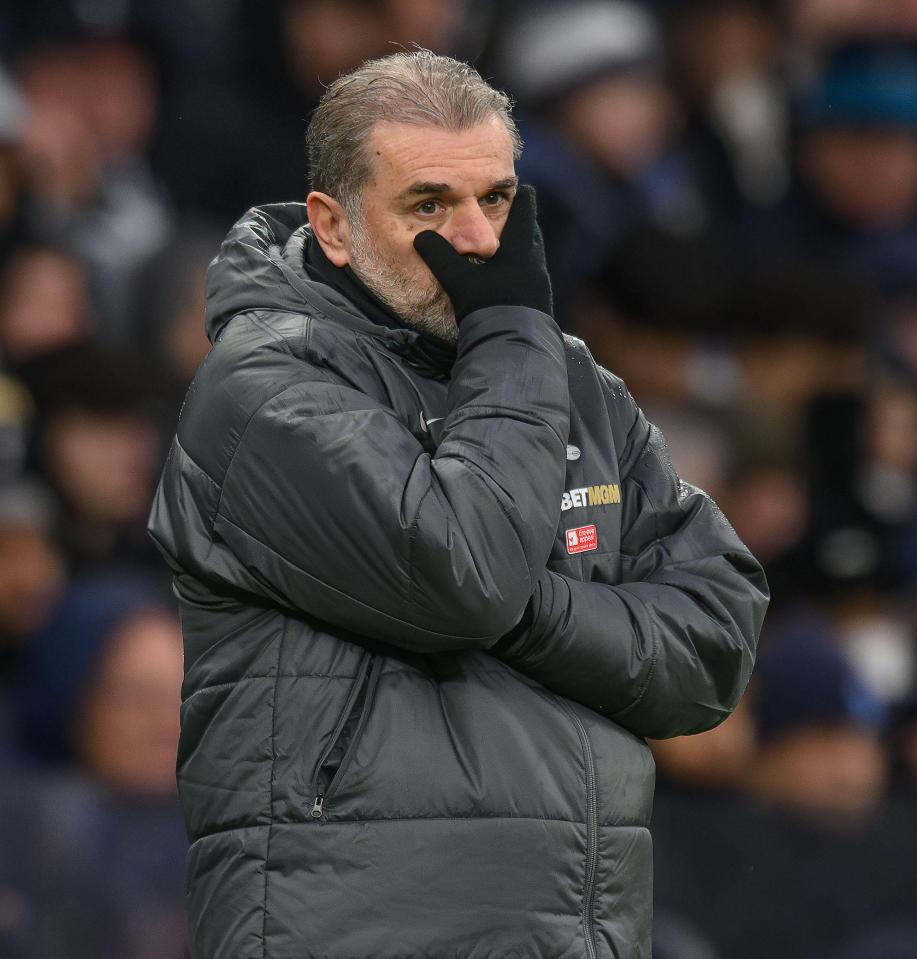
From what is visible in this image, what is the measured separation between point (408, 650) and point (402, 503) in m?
0.24

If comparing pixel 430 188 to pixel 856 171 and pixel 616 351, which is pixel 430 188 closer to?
pixel 616 351

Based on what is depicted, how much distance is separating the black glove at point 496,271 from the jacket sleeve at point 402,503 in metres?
0.06

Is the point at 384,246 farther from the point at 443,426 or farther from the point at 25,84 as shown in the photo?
the point at 25,84

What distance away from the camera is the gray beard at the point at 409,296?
2.83 metres

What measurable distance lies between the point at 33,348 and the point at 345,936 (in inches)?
135

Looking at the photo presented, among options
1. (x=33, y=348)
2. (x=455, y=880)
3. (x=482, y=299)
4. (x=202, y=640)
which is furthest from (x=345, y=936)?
(x=33, y=348)

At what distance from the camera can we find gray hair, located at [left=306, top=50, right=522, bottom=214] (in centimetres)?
283

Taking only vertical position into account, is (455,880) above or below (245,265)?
below

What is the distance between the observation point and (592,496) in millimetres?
2840

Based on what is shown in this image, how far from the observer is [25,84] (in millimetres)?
6410

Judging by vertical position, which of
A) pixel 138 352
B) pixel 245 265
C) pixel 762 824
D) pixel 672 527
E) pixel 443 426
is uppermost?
pixel 245 265

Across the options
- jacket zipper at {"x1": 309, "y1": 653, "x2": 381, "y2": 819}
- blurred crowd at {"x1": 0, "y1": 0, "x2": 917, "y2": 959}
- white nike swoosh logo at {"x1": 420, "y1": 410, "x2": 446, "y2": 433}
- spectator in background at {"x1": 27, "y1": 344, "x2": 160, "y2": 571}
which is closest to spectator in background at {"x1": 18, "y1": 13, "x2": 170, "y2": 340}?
blurred crowd at {"x1": 0, "y1": 0, "x2": 917, "y2": 959}

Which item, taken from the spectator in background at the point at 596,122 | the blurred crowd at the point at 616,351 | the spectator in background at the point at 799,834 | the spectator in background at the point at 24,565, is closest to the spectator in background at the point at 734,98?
the blurred crowd at the point at 616,351

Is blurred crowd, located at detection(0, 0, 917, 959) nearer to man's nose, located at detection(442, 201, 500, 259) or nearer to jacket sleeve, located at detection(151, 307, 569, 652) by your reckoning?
jacket sleeve, located at detection(151, 307, 569, 652)
